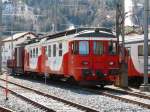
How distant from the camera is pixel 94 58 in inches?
897

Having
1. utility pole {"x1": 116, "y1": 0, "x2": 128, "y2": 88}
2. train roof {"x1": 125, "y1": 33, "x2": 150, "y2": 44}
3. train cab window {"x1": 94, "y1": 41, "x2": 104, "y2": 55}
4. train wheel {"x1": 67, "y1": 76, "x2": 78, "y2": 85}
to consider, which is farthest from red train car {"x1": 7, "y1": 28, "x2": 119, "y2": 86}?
train roof {"x1": 125, "y1": 33, "x2": 150, "y2": 44}

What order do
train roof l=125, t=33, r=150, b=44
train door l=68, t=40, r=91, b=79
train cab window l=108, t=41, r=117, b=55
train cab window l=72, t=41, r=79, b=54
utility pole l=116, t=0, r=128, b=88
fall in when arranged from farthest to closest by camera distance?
train roof l=125, t=33, r=150, b=44 → utility pole l=116, t=0, r=128, b=88 → train cab window l=108, t=41, r=117, b=55 → train cab window l=72, t=41, r=79, b=54 → train door l=68, t=40, r=91, b=79

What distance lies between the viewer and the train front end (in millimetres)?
22594

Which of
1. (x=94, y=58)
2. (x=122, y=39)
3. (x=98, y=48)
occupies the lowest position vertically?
(x=94, y=58)

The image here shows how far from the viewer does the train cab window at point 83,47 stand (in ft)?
74.8

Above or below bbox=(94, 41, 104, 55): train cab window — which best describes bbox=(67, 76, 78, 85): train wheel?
below

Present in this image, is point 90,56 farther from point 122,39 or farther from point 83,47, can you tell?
point 122,39

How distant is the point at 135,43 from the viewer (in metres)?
25.3

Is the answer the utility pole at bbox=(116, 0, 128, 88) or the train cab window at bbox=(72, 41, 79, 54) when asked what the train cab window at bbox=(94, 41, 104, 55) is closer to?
the train cab window at bbox=(72, 41, 79, 54)

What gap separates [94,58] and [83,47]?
0.76 meters

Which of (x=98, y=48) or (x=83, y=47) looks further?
(x=98, y=48)

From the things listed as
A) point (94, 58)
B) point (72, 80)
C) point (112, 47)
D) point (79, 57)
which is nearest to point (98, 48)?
point (94, 58)

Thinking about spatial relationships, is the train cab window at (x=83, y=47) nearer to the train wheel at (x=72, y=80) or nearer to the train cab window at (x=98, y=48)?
the train cab window at (x=98, y=48)

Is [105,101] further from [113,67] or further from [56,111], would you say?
[113,67]
